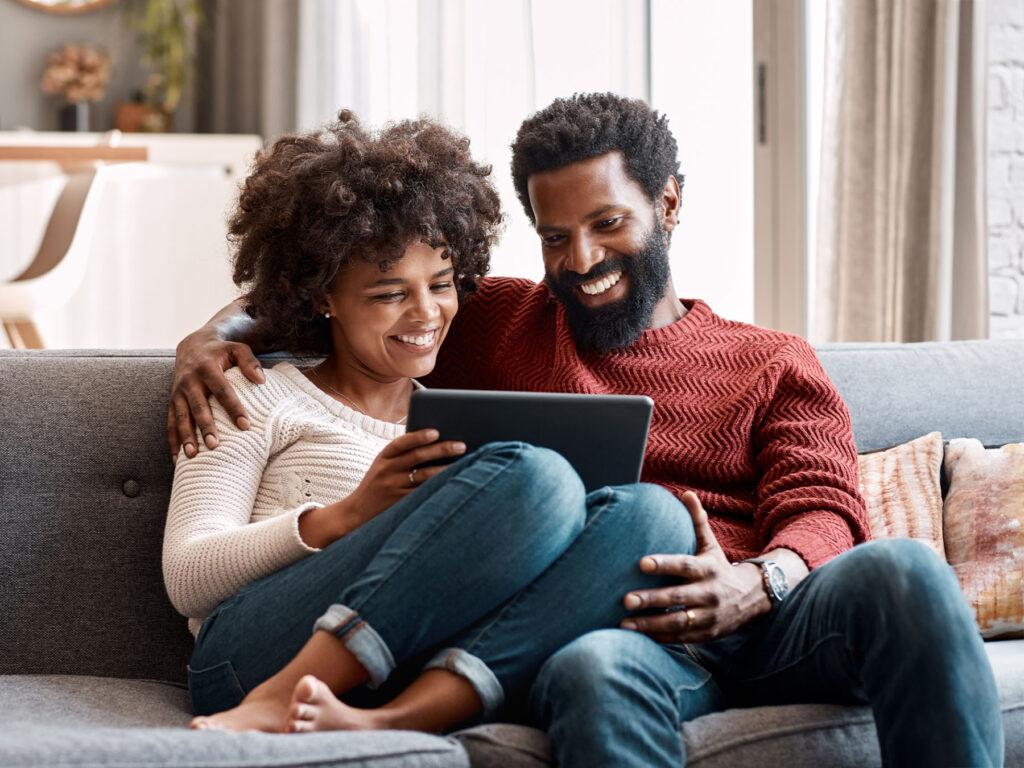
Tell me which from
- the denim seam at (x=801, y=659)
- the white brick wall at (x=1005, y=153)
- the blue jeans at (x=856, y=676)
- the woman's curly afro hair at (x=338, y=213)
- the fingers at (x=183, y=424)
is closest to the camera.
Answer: the blue jeans at (x=856, y=676)

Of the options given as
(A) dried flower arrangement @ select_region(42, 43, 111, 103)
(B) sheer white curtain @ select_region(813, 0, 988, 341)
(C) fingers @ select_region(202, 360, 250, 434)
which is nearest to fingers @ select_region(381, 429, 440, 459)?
(C) fingers @ select_region(202, 360, 250, 434)

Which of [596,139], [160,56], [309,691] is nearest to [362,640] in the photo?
[309,691]

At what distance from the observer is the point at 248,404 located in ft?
4.91

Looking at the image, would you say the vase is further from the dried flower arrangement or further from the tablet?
the tablet

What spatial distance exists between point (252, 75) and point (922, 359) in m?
3.93

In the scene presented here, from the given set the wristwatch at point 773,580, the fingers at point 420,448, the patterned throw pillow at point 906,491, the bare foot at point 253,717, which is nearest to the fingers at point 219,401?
the fingers at point 420,448

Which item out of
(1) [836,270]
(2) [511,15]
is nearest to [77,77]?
(2) [511,15]

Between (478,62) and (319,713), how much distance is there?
119 inches

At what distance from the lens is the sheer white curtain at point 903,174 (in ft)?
8.14

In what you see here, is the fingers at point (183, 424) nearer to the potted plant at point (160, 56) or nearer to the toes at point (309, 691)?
the toes at point (309, 691)

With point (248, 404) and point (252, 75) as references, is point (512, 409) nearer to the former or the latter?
point (248, 404)

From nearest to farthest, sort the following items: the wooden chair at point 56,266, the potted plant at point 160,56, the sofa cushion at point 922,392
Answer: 1. the sofa cushion at point 922,392
2. the wooden chair at point 56,266
3. the potted plant at point 160,56

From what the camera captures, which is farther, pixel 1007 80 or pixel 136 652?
pixel 1007 80

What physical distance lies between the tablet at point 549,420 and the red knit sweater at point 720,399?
0.28 m
